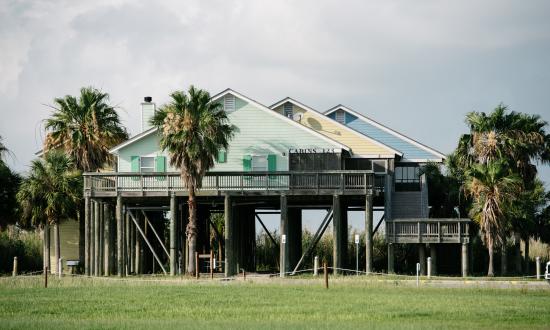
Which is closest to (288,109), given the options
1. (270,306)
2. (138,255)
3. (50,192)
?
(138,255)

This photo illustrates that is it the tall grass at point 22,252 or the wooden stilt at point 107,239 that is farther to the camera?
the tall grass at point 22,252

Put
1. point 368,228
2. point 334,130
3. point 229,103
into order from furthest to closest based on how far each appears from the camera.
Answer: point 334,130, point 229,103, point 368,228

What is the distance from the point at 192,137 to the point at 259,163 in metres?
4.88

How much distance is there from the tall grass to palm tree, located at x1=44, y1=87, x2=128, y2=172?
790 cm

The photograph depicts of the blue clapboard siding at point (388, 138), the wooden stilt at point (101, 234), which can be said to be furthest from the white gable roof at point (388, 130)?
the wooden stilt at point (101, 234)

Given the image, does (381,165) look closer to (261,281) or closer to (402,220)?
(402,220)

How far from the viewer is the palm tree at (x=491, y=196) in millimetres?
55094

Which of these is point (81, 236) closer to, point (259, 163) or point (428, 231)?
point (259, 163)

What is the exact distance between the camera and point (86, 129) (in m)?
61.2

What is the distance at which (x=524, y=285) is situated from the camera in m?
44.7

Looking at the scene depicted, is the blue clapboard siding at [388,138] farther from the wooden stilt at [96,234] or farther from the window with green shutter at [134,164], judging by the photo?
the wooden stilt at [96,234]

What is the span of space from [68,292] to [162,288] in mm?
3621

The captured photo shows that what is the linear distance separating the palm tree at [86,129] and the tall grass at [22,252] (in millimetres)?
7899

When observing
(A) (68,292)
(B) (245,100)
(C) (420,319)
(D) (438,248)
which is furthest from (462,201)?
(C) (420,319)
